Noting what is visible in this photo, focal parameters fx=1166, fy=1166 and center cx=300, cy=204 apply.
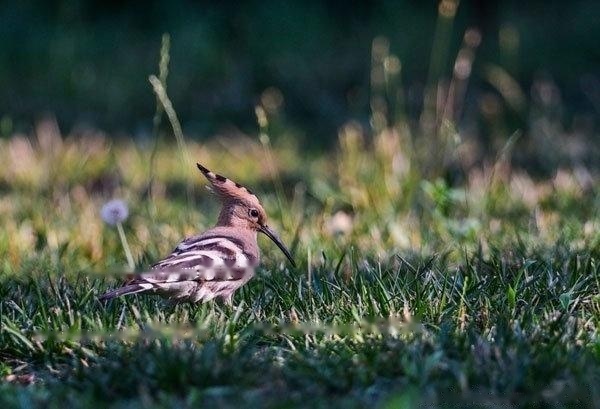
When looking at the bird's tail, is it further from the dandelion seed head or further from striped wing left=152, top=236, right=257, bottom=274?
the dandelion seed head

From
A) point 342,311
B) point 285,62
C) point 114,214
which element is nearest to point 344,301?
point 342,311

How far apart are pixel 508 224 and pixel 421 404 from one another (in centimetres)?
217

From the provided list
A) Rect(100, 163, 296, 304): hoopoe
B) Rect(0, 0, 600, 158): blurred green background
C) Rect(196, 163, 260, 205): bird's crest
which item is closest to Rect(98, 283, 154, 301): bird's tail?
Rect(100, 163, 296, 304): hoopoe

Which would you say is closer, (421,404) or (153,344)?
(421,404)

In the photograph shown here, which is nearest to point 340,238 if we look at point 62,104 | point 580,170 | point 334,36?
point 580,170

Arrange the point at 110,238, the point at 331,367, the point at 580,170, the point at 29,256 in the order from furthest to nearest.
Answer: the point at 580,170
the point at 110,238
the point at 29,256
the point at 331,367

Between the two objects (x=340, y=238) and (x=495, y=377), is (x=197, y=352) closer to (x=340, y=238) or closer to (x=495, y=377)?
(x=495, y=377)

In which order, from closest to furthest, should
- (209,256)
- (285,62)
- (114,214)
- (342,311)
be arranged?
(342,311), (209,256), (114,214), (285,62)

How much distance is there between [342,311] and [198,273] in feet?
1.46

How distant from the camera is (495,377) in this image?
2.93 metres

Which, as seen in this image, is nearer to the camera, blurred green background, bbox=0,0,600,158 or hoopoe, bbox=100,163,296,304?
hoopoe, bbox=100,163,296,304

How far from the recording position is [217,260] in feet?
11.8

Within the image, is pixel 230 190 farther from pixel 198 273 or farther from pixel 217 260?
pixel 198 273

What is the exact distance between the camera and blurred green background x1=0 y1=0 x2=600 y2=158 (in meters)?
7.59
